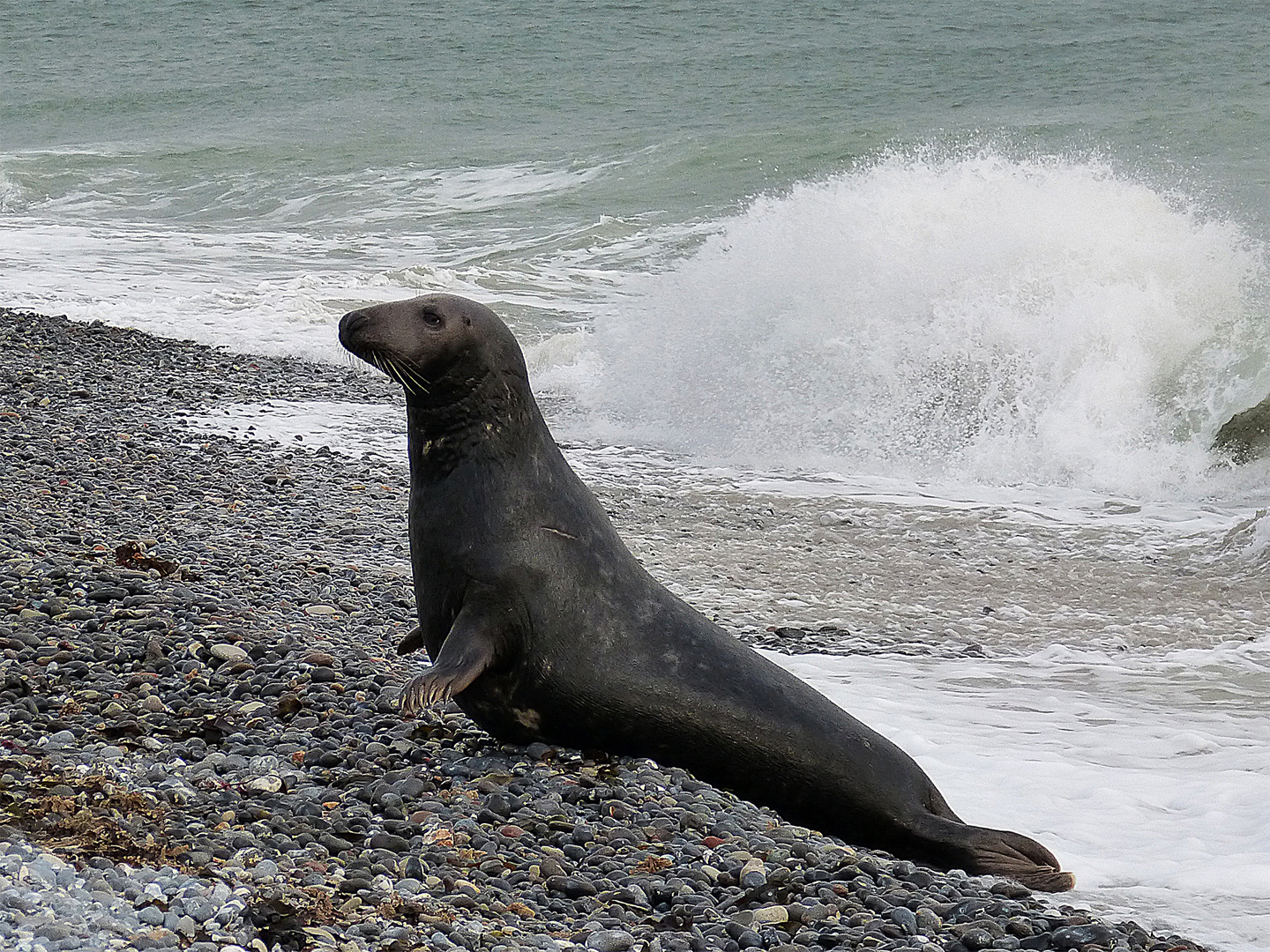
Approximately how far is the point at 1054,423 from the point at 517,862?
869cm

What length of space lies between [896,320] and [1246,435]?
11.8 ft

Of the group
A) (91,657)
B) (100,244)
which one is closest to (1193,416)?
(91,657)

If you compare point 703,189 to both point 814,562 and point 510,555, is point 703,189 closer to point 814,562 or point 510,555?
point 814,562

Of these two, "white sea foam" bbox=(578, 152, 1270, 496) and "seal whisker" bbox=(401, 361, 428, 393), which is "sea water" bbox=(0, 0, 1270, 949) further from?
"seal whisker" bbox=(401, 361, 428, 393)

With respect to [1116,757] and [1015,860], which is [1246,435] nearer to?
[1116,757]

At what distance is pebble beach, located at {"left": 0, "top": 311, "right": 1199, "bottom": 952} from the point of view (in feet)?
11.3

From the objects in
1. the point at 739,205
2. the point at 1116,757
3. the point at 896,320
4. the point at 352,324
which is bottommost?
the point at 1116,757

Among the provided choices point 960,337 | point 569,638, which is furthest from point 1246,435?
point 569,638

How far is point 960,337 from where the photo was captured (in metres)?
13.2

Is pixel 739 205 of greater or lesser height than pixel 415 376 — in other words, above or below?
above

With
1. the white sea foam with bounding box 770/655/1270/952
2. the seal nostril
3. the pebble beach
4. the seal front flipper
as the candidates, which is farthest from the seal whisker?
the white sea foam with bounding box 770/655/1270/952

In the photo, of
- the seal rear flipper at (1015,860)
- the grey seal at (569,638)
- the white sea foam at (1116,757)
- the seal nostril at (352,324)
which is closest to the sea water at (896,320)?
the white sea foam at (1116,757)

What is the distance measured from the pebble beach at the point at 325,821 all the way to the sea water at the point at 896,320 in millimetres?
1027

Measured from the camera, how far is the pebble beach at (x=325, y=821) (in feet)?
11.3
